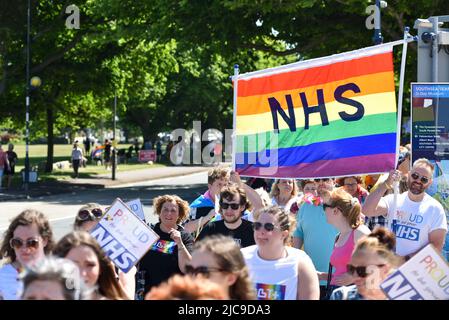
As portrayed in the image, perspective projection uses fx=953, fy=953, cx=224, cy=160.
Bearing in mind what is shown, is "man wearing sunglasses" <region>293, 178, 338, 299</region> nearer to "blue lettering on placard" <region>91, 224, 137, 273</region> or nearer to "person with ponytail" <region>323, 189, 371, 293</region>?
"person with ponytail" <region>323, 189, 371, 293</region>

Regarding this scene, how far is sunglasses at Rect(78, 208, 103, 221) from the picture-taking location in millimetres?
7308

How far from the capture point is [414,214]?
7895 mm

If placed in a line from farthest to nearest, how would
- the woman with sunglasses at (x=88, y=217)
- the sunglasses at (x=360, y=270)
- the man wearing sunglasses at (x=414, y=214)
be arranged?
the man wearing sunglasses at (x=414, y=214), the woman with sunglasses at (x=88, y=217), the sunglasses at (x=360, y=270)

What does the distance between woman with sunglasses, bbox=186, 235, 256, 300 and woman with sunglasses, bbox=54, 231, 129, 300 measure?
1.95 feet

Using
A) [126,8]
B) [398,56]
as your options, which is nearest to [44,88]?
[126,8]

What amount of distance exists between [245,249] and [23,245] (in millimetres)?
1419

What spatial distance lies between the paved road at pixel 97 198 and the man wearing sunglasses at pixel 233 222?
11123 millimetres

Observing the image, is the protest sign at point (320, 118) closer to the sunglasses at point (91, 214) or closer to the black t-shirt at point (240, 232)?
the black t-shirt at point (240, 232)

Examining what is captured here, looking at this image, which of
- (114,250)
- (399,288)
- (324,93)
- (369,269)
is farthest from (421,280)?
(324,93)

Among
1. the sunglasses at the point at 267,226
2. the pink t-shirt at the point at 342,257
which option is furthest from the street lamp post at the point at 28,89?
the sunglasses at the point at 267,226

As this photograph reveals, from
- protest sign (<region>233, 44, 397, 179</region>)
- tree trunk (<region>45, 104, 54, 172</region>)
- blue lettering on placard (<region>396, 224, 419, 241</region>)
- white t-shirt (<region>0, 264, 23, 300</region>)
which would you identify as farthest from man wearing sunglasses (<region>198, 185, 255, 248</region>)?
tree trunk (<region>45, 104, 54, 172</region>)

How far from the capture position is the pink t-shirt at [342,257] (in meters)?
6.97

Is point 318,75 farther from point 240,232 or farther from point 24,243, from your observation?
point 24,243
